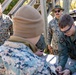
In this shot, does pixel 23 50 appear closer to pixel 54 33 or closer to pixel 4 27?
pixel 4 27

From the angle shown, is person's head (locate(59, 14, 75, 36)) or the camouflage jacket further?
the camouflage jacket

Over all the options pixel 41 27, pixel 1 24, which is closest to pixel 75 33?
pixel 41 27

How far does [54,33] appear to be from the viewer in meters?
4.43

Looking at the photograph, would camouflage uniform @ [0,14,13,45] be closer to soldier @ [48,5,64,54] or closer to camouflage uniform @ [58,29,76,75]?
soldier @ [48,5,64,54]

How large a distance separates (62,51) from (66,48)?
0.07 m

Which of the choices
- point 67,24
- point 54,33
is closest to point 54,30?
point 54,33

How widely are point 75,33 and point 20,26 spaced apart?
1.38m

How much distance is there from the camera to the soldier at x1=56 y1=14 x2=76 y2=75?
2.70 metres

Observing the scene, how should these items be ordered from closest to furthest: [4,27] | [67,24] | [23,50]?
1. [23,50]
2. [67,24]
3. [4,27]

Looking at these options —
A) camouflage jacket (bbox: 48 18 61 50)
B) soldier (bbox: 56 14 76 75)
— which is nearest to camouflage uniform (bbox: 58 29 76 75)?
soldier (bbox: 56 14 76 75)

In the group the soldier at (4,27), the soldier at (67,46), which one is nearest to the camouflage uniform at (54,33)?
the soldier at (4,27)

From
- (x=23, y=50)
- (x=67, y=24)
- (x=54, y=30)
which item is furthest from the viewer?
(x=54, y=30)

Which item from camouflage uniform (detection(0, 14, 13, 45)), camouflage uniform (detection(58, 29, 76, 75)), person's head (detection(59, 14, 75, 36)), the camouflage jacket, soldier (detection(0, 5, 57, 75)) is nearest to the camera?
soldier (detection(0, 5, 57, 75))

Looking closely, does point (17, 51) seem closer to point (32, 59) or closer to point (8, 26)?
point (32, 59)
